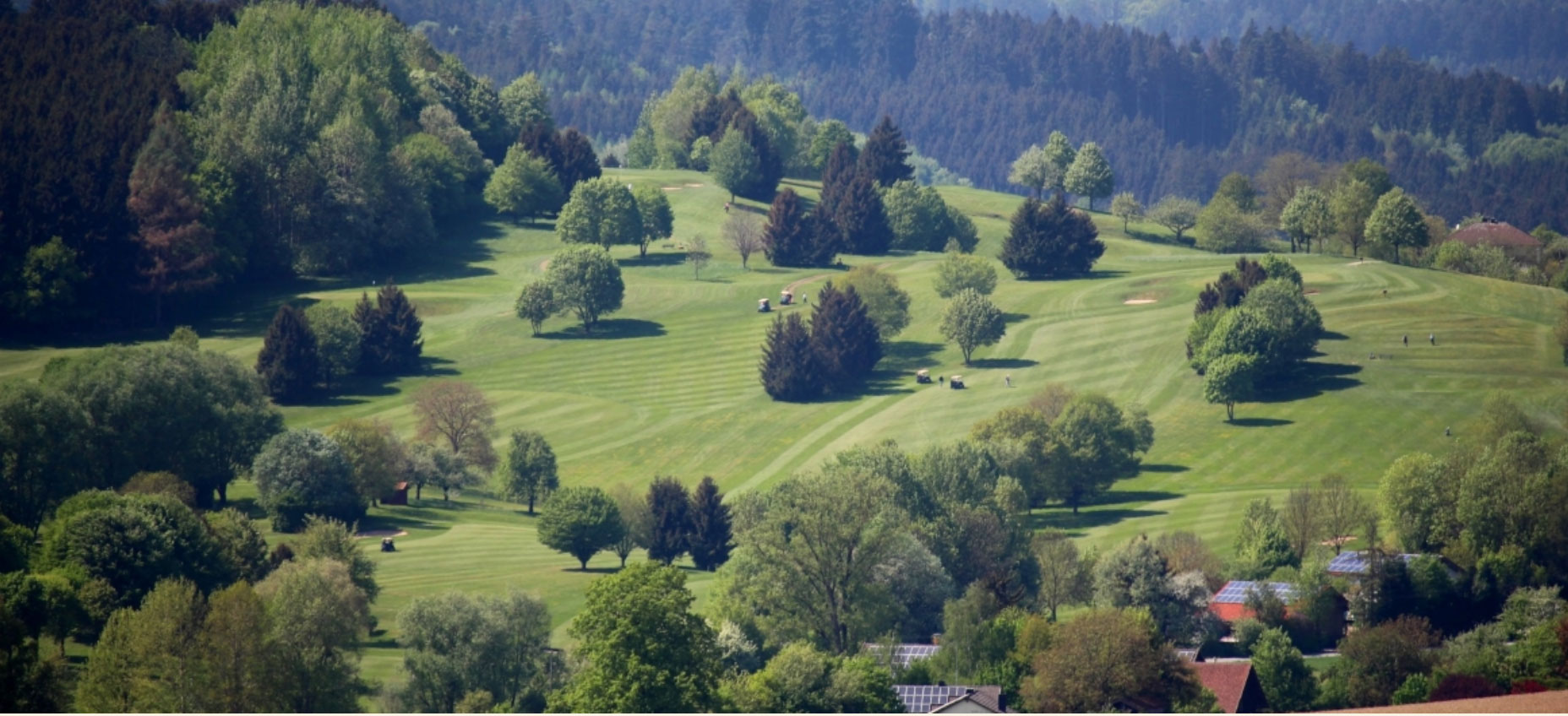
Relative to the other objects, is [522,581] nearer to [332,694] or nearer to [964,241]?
[332,694]

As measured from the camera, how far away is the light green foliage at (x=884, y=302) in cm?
13988

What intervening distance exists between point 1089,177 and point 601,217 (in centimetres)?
6207

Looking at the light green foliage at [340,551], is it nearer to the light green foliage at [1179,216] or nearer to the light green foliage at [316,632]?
the light green foliage at [316,632]

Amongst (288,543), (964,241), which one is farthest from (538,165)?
(288,543)

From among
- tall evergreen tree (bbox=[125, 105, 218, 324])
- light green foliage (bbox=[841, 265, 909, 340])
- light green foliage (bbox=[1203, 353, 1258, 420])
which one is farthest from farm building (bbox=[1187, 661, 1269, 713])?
tall evergreen tree (bbox=[125, 105, 218, 324])

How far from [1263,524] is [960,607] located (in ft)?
68.8

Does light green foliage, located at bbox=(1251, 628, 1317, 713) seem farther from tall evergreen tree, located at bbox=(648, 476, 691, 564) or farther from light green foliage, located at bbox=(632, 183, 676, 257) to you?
light green foliage, located at bbox=(632, 183, 676, 257)

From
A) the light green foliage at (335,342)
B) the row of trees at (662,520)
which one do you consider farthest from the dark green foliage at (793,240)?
the row of trees at (662,520)

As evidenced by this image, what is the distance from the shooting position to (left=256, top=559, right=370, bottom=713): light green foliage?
226 feet

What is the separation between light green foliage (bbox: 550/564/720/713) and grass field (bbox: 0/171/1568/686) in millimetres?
19236

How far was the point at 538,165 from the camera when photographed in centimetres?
16825

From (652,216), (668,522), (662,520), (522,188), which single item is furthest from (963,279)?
(662,520)

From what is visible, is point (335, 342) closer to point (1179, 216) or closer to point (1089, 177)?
point (1179, 216)

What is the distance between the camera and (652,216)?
15850 centimetres
